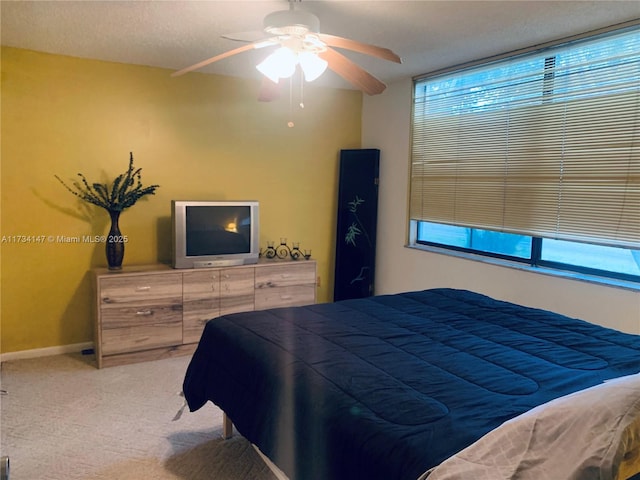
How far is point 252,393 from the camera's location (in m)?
1.94

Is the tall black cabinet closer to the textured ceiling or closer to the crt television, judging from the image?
the crt television

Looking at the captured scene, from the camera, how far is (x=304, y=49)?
2389 millimetres

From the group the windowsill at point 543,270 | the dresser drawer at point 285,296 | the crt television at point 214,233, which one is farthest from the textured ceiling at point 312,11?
the dresser drawer at point 285,296

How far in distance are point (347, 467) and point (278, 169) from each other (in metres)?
3.49

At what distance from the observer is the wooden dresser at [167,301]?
3.48m

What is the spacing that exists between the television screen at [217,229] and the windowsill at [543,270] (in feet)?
5.22

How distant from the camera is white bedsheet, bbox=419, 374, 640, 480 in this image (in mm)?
957

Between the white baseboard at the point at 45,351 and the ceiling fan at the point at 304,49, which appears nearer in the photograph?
the ceiling fan at the point at 304,49

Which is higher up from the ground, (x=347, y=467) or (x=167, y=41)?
(x=167, y=41)

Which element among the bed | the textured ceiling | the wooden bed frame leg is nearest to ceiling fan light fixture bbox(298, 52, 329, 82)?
the textured ceiling

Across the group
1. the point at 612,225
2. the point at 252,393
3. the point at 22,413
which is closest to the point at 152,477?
the point at 252,393

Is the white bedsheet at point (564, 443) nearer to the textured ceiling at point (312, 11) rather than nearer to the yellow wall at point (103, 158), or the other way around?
the textured ceiling at point (312, 11)

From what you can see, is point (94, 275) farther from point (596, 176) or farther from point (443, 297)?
point (596, 176)

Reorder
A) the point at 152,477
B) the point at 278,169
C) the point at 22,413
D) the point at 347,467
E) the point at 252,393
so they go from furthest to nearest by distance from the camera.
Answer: the point at 278,169
the point at 22,413
the point at 152,477
the point at 252,393
the point at 347,467
